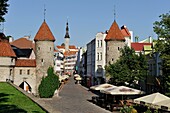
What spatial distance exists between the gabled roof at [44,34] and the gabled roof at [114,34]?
10.4 meters

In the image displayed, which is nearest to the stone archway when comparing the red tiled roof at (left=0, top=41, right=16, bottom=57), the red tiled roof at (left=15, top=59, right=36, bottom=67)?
the red tiled roof at (left=15, top=59, right=36, bottom=67)

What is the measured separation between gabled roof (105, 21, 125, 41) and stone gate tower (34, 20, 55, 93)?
10434mm

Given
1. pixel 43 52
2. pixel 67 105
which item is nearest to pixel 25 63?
pixel 43 52

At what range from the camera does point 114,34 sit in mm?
62219

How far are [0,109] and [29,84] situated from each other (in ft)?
138

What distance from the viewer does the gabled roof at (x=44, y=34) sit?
205 feet

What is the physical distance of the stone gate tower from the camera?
61938 millimetres

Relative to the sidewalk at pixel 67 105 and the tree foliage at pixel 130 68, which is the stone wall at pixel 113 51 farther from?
the sidewalk at pixel 67 105

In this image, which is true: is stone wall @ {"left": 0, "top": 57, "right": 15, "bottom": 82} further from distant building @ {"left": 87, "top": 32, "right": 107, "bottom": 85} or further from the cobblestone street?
distant building @ {"left": 87, "top": 32, "right": 107, "bottom": 85}

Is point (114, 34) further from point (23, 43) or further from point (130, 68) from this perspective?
point (23, 43)

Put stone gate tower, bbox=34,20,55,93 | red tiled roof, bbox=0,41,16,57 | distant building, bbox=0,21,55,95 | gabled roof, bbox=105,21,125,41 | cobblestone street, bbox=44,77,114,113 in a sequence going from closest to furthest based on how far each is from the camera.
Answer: cobblestone street, bbox=44,77,114,113 < red tiled roof, bbox=0,41,16,57 < distant building, bbox=0,21,55,95 < gabled roof, bbox=105,21,125,41 < stone gate tower, bbox=34,20,55,93

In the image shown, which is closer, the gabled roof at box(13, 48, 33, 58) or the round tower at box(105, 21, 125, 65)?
the round tower at box(105, 21, 125, 65)

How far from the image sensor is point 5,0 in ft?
83.4

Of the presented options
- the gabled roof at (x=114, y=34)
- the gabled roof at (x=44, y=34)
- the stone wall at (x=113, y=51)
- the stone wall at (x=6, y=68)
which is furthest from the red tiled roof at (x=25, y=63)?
the gabled roof at (x=114, y=34)
